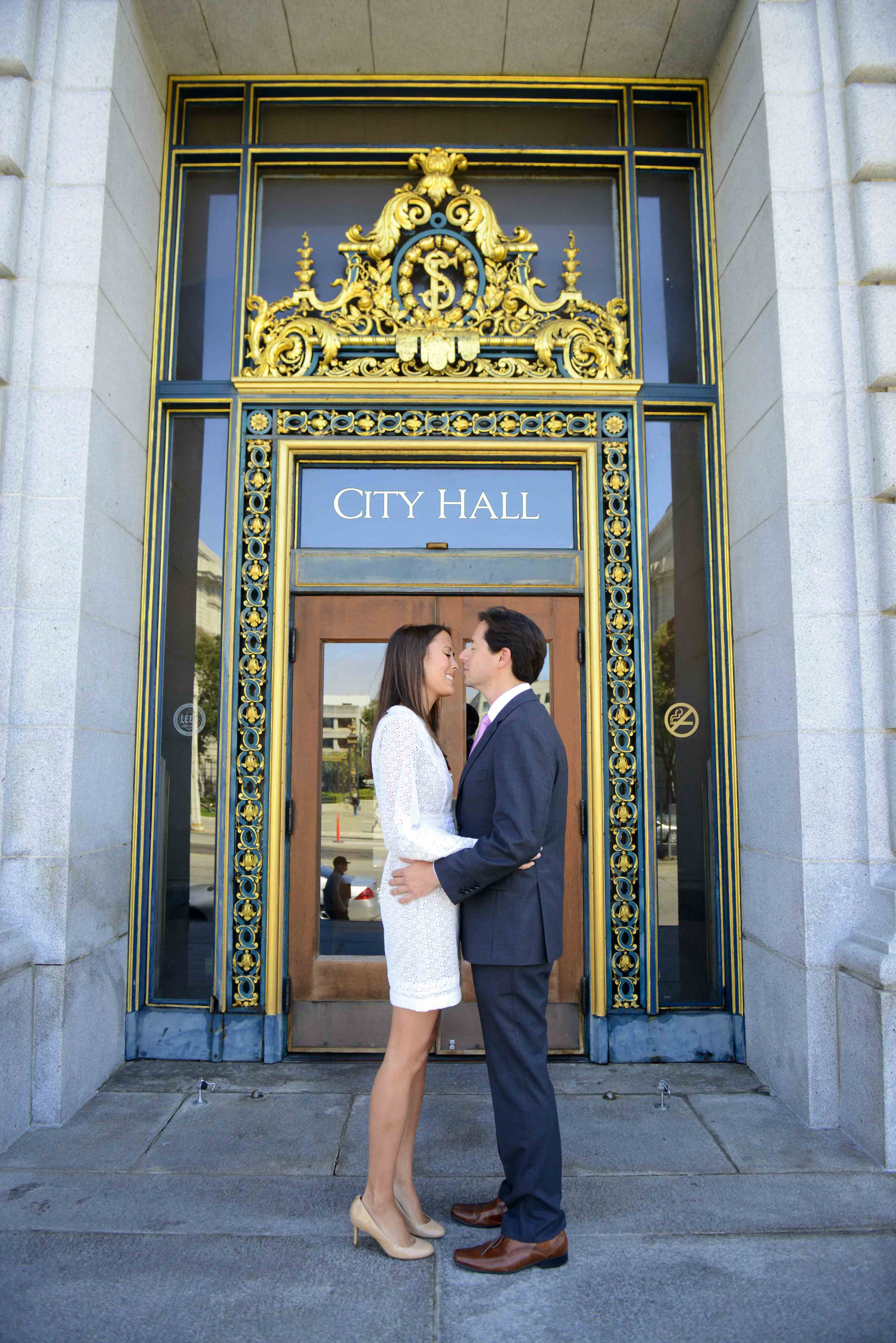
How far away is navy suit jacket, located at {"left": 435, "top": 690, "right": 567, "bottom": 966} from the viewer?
2.79m

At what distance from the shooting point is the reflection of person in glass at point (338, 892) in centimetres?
498

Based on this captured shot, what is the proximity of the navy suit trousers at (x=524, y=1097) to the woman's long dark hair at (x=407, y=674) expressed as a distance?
936 millimetres

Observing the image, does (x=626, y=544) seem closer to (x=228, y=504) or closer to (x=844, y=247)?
(x=844, y=247)

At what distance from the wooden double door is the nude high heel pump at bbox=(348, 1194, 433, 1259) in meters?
1.95

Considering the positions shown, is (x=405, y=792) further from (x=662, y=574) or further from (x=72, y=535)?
(x=662, y=574)

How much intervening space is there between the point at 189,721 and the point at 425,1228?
301 cm

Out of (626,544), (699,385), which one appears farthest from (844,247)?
(626,544)

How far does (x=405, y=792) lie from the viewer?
9.64 ft

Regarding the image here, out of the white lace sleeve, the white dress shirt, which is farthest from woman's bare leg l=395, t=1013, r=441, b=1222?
the white dress shirt

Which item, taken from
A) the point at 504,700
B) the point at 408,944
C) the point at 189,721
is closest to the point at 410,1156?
the point at 408,944

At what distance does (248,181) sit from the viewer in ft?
17.8

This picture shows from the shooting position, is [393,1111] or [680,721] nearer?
[393,1111]

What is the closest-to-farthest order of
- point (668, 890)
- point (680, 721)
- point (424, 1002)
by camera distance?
point (424, 1002) → point (668, 890) → point (680, 721)

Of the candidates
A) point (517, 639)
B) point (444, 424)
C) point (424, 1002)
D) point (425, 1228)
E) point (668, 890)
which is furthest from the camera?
point (444, 424)
